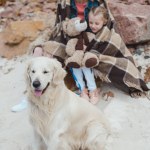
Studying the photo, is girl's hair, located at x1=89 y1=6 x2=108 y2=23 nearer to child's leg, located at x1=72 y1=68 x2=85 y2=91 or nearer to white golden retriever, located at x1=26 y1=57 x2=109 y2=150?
child's leg, located at x1=72 y1=68 x2=85 y2=91

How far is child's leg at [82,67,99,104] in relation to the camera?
4680 mm

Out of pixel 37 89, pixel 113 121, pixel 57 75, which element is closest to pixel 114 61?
pixel 113 121

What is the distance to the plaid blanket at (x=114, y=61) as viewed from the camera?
4.72 metres

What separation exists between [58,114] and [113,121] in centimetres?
75

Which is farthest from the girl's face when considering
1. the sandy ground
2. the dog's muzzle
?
the dog's muzzle

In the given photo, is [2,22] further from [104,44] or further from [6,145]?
[6,145]

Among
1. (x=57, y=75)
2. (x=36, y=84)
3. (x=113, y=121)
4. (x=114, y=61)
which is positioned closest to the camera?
(x=36, y=84)

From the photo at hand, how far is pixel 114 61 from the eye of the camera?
4758 millimetres

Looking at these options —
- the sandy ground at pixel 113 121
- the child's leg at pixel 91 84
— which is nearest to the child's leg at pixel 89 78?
the child's leg at pixel 91 84

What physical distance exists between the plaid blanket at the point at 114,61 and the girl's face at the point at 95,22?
0.06 m

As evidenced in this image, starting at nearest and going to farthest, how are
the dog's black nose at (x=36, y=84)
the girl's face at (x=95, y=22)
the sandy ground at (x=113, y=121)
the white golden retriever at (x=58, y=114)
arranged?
the dog's black nose at (x=36, y=84)
the white golden retriever at (x=58, y=114)
the sandy ground at (x=113, y=121)
the girl's face at (x=95, y=22)

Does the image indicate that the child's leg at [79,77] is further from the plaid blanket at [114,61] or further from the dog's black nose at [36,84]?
the dog's black nose at [36,84]

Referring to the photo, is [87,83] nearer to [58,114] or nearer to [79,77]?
[79,77]

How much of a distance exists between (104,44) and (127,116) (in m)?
0.82
